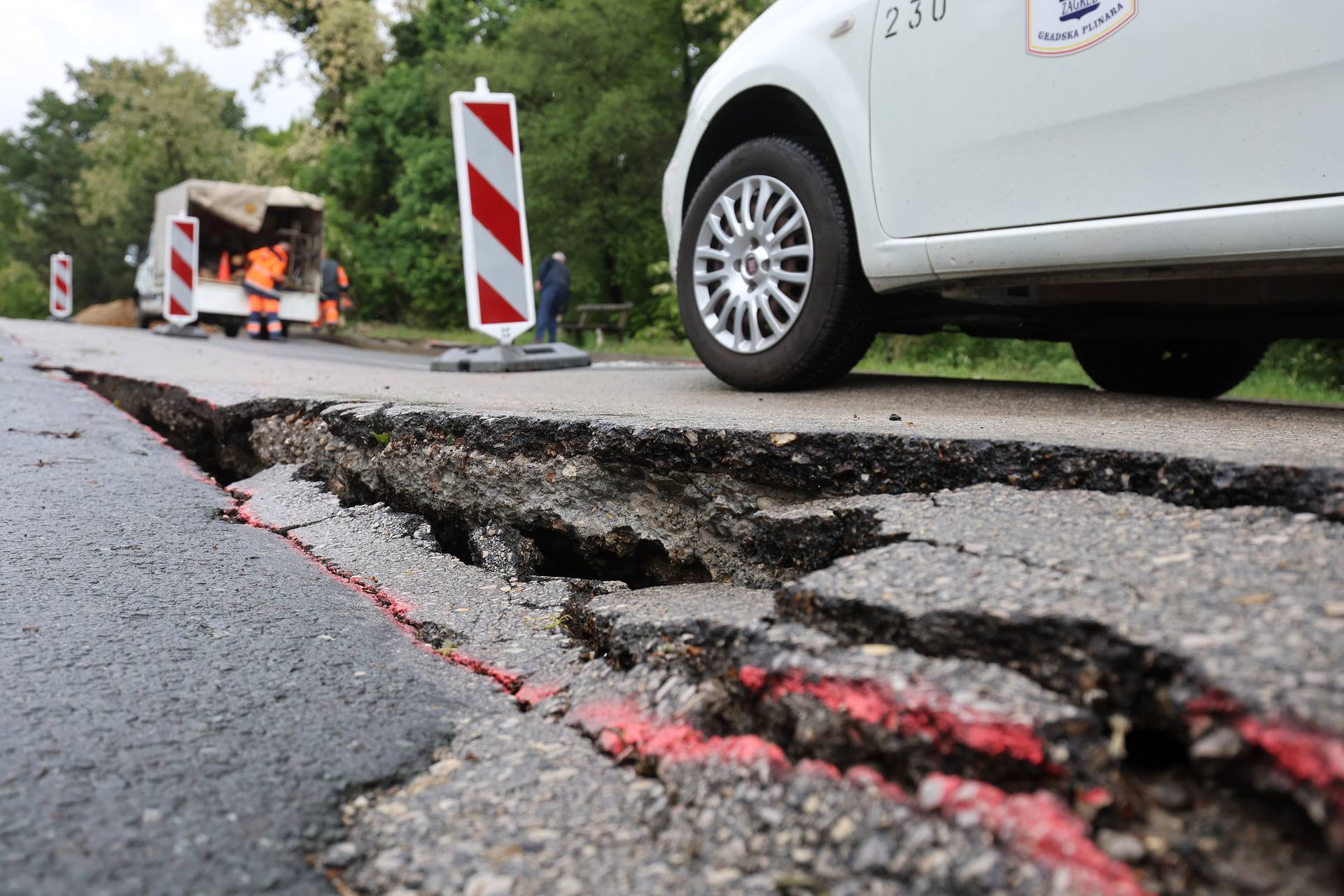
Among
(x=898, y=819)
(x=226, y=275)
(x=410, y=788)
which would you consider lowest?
(x=410, y=788)

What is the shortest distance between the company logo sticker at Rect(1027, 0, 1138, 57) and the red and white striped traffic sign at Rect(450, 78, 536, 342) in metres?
4.06

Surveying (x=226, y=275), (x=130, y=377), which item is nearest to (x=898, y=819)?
(x=130, y=377)

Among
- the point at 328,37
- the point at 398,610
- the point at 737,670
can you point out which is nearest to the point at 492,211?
the point at 398,610

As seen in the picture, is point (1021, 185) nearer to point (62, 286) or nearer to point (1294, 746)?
point (1294, 746)

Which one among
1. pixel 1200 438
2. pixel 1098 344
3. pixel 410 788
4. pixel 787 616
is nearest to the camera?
pixel 410 788

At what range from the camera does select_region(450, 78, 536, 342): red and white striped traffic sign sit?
254 inches

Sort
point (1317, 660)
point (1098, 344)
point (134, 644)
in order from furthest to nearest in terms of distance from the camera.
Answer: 1. point (1098, 344)
2. point (134, 644)
3. point (1317, 660)

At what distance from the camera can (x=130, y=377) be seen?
559cm

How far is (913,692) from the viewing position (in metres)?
1.35

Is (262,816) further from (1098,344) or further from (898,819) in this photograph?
(1098,344)

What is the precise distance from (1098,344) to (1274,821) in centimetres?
370

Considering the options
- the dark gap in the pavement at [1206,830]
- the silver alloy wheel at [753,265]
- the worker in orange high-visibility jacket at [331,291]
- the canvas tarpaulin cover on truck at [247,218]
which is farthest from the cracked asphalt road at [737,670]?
the canvas tarpaulin cover on truck at [247,218]

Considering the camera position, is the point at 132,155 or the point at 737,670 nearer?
the point at 737,670

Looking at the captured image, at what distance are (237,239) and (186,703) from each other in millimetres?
20572
